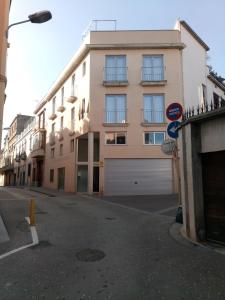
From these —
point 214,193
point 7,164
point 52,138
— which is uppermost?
point 52,138

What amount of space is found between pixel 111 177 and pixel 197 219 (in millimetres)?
16285

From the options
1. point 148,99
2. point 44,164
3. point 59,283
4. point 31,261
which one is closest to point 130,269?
point 59,283

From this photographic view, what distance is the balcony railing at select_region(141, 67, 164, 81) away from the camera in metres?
24.3

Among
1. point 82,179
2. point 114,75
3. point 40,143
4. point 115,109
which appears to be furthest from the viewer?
point 40,143

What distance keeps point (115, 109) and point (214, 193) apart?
58.4 feet

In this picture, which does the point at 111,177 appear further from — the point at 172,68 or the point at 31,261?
the point at 31,261

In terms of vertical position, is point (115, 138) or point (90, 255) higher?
point (115, 138)

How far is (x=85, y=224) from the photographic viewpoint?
33.3 ft

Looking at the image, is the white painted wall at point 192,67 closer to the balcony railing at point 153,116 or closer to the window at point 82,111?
the balcony railing at point 153,116

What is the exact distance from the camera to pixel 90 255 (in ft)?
21.2

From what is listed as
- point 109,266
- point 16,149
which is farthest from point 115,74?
point 16,149

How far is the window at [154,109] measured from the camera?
78.6ft

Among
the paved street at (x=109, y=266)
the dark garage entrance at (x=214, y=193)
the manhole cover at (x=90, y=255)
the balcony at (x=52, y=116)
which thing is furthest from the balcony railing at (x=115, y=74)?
the manhole cover at (x=90, y=255)

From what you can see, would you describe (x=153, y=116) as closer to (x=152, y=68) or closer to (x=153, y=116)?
(x=153, y=116)
